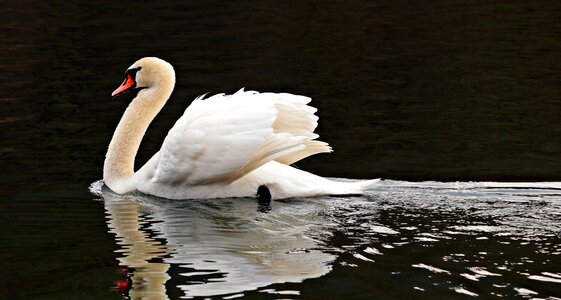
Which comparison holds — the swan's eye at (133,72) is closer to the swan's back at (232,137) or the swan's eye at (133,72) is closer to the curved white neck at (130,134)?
the curved white neck at (130,134)

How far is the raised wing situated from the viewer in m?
9.88

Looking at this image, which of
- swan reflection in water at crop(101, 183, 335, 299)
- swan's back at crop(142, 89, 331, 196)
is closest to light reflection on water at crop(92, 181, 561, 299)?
swan reflection in water at crop(101, 183, 335, 299)

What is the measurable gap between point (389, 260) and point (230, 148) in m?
2.35

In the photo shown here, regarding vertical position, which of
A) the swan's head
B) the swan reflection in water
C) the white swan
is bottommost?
the swan reflection in water

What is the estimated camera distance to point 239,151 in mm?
9820

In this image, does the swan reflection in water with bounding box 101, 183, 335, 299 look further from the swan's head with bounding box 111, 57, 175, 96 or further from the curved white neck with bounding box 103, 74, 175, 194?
the swan's head with bounding box 111, 57, 175, 96

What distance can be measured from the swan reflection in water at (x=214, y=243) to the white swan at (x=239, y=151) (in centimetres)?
14

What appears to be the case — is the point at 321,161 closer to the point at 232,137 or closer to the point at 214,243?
the point at 232,137

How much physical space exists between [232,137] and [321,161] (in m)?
2.48

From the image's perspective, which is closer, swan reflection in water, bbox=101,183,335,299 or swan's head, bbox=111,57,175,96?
swan reflection in water, bbox=101,183,335,299

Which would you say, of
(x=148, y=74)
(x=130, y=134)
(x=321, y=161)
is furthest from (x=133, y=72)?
(x=321, y=161)

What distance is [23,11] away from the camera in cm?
2531

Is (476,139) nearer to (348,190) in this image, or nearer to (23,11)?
(348,190)

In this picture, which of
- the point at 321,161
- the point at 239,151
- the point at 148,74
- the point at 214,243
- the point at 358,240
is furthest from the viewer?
the point at 321,161
